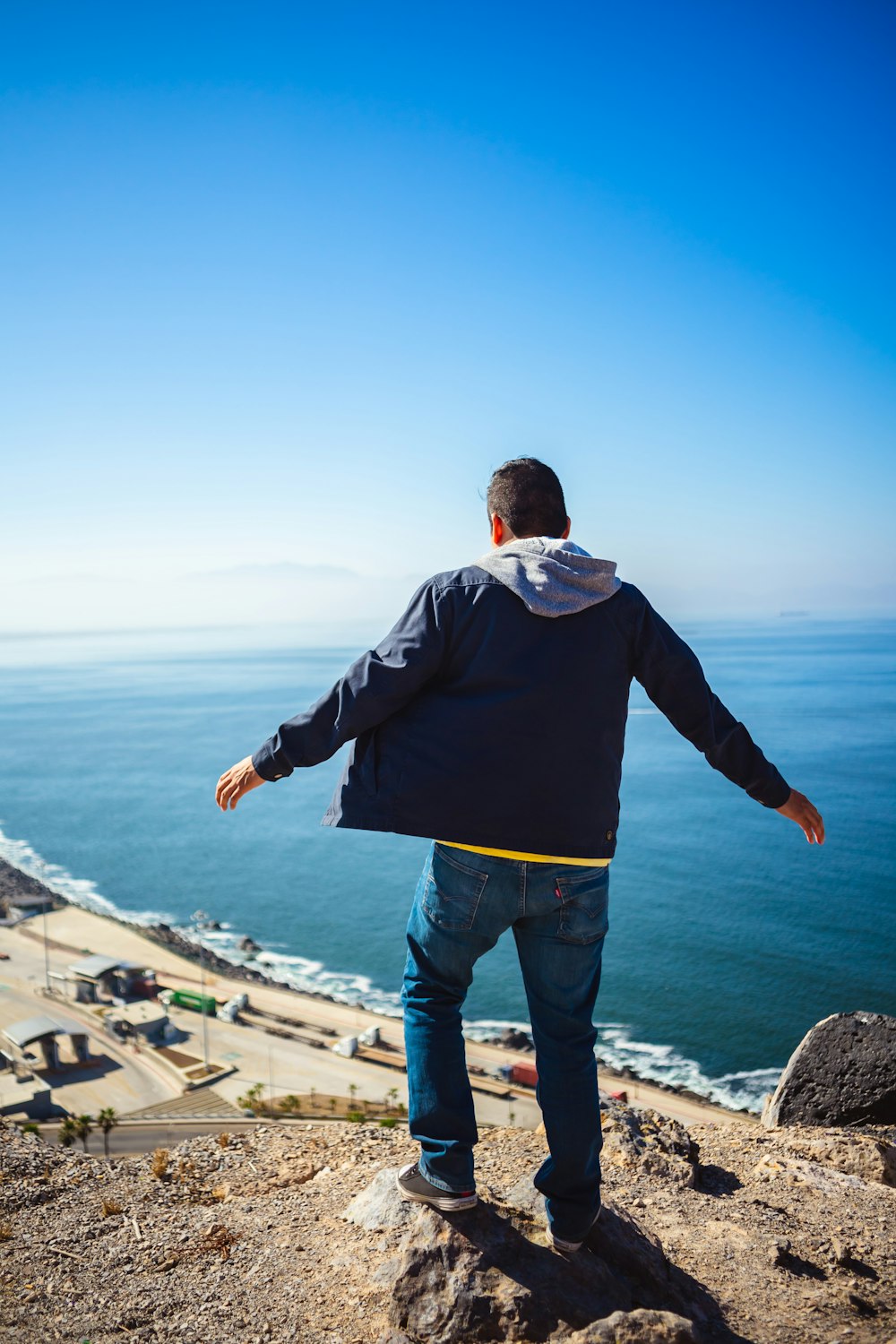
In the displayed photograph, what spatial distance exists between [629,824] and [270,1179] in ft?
166

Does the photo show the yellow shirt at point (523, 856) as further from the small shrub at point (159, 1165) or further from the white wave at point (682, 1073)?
the white wave at point (682, 1073)

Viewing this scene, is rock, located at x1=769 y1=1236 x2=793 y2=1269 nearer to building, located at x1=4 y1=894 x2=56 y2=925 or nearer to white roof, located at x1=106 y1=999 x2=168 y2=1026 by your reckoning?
white roof, located at x1=106 y1=999 x2=168 y2=1026

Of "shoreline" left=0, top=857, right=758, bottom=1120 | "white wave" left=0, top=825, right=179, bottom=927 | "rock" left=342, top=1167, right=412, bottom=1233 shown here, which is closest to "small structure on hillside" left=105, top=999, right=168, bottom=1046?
"shoreline" left=0, top=857, right=758, bottom=1120

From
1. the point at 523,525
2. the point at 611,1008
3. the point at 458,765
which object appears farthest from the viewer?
the point at 611,1008

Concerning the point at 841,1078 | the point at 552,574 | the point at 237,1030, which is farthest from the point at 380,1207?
the point at 237,1030

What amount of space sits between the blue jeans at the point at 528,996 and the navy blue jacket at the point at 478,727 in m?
0.14

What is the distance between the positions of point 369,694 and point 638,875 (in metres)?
43.1

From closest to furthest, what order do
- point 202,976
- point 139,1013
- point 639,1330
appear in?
point 639,1330 → point 139,1013 → point 202,976

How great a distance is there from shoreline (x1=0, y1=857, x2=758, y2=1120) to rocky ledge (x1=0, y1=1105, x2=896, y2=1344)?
21.3m

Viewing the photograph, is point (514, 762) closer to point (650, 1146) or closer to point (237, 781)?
point (237, 781)

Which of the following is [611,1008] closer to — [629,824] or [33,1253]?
[629,824]

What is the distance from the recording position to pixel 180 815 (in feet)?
202

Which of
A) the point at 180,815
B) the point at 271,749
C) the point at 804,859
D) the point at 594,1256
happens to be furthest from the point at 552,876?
the point at 180,815

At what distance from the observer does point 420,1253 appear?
279cm
